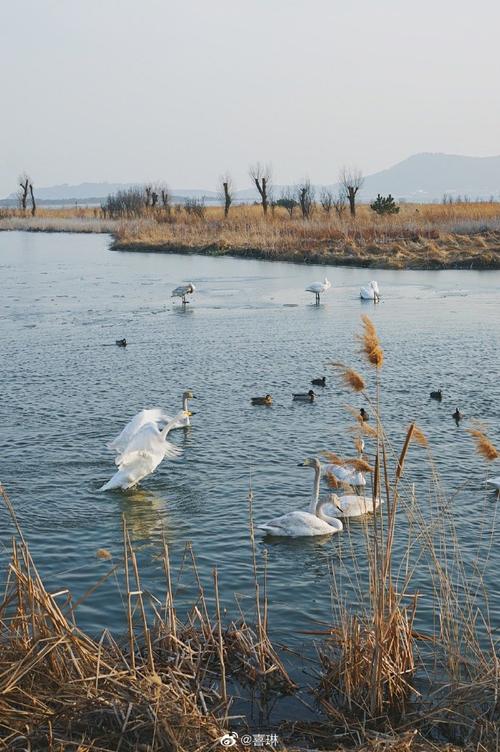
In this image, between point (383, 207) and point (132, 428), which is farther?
point (383, 207)

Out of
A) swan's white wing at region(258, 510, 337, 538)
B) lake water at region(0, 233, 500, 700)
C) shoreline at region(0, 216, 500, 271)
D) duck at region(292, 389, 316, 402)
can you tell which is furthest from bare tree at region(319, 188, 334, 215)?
swan's white wing at region(258, 510, 337, 538)

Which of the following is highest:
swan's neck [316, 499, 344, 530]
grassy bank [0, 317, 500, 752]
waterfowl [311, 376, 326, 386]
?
grassy bank [0, 317, 500, 752]

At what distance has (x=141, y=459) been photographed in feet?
45.1

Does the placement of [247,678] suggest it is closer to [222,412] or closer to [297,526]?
[297,526]

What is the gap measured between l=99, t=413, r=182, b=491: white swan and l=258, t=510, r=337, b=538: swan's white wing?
231cm

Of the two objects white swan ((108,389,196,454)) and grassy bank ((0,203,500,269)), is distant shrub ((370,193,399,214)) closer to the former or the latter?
grassy bank ((0,203,500,269))

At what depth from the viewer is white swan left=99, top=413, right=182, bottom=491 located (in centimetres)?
1355

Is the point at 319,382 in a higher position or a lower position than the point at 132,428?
lower

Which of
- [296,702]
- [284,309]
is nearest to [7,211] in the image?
[284,309]

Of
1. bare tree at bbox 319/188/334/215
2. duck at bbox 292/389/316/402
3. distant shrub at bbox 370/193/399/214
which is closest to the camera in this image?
duck at bbox 292/389/316/402

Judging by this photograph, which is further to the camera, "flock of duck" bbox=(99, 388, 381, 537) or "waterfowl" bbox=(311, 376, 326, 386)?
"waterfowl" bbox=(311, 376, 326, 386)

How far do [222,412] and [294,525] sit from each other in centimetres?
681

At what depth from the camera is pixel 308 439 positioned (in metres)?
16.5

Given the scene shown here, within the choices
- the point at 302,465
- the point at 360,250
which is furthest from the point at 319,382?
the point at 360,250
